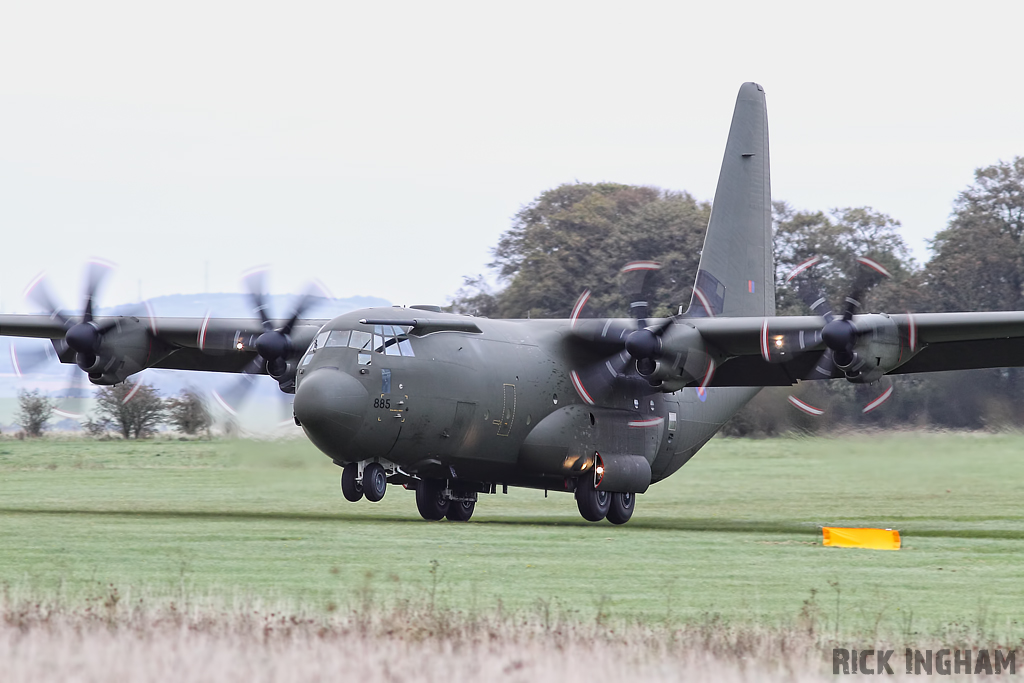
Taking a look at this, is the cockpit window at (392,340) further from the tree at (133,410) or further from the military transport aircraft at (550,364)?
the tree at (133,410)

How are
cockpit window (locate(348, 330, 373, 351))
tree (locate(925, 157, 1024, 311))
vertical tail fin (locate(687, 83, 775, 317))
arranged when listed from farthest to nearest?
tree (locate(925, 157, 1024, 311)) → vertical tail fin (locate(687, 83, 775, 317)) → cockpit window (locate(348, 330, 373, 351))

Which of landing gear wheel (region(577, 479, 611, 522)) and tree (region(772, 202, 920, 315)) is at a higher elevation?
tree (region(772, 202, 920, 315))

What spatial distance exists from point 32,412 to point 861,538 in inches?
1936

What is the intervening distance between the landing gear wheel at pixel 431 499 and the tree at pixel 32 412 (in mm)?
41350

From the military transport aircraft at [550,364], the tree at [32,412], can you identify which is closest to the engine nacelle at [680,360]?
the military transport aircraft at [550,364]

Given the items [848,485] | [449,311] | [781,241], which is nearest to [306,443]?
[449,311]

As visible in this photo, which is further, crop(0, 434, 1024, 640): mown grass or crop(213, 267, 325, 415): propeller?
crop(213, 267, 325, 415): propeller

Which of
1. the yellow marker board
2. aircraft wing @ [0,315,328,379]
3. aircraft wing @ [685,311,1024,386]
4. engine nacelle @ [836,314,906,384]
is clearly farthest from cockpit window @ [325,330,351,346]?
engine nacelle @ [836,314,906,384]

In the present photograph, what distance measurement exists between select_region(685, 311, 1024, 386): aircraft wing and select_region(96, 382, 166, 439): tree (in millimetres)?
37121

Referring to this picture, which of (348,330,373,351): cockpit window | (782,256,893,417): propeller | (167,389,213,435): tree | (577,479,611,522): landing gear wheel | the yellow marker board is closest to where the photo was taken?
the yellow marker board

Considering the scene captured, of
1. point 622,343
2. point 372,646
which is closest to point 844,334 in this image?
point 622,343

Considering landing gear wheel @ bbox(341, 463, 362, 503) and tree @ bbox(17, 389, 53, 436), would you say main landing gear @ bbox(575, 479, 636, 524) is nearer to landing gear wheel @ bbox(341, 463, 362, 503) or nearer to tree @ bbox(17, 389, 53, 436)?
landing gear wheel @ bbox(341, 463, 362, 503)

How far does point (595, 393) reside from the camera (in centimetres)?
2638

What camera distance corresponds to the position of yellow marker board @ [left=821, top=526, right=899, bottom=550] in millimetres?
21656
